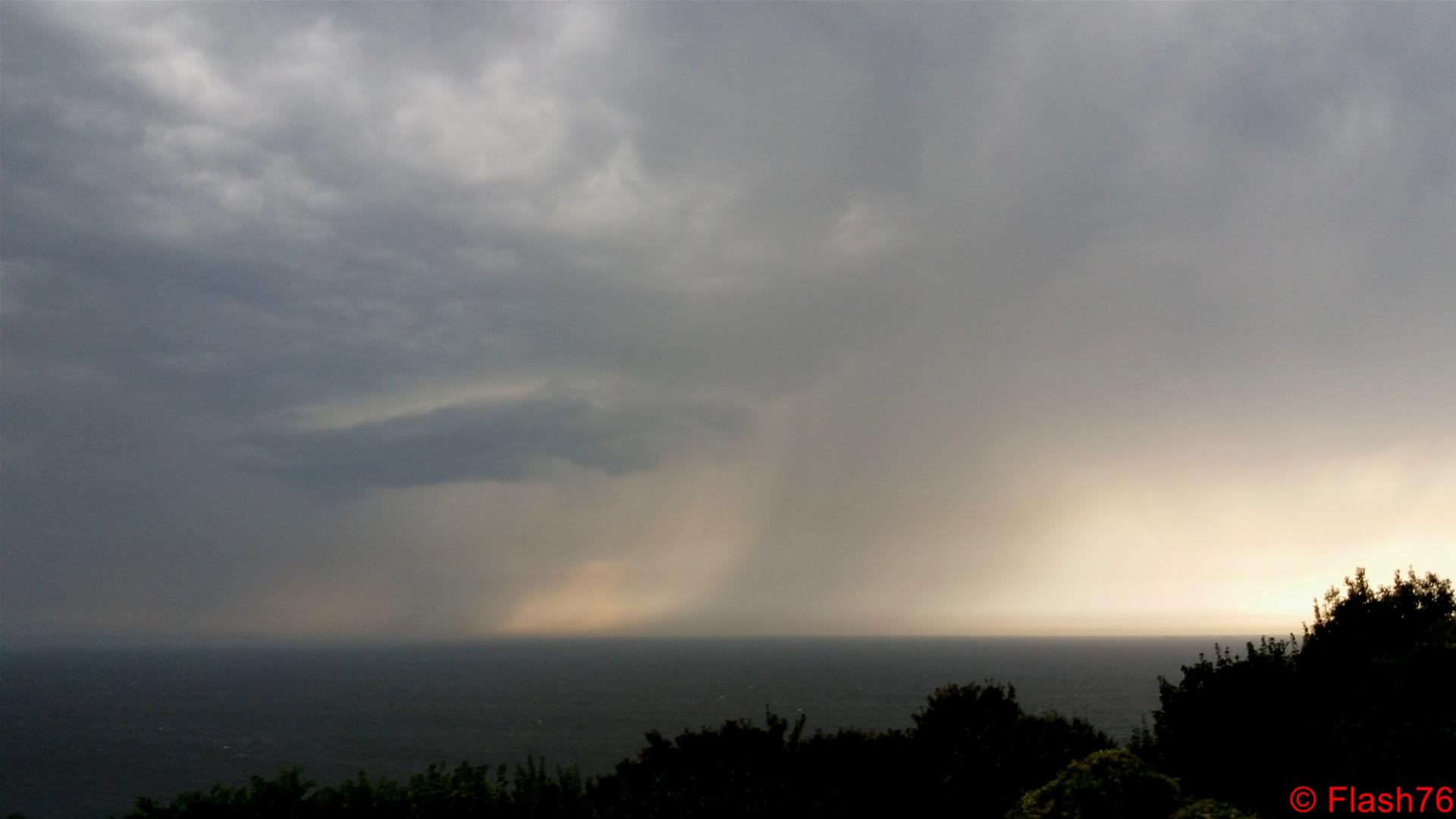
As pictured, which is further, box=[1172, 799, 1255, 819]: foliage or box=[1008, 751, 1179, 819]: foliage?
Result: box=[1008, 751, 1179, 819]: foliage

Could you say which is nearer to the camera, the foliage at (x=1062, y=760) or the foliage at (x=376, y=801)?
the foliage at (x=1062, y=760)

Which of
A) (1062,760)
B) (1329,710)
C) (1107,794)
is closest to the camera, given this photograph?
(1107,794)

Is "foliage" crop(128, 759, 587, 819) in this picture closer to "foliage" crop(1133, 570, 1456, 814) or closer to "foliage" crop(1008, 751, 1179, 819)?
"foliage" crop(1008, 751, 1179, 819)

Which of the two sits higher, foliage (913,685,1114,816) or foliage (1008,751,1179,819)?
foliage (1008,751,1179,819)

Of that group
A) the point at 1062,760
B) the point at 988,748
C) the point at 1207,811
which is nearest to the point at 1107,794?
the point at 1207,811

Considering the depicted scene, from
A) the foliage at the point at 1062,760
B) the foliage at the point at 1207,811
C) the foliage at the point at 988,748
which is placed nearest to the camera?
the foliage at the point at 1207,811

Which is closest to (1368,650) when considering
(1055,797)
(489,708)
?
(1055,797)

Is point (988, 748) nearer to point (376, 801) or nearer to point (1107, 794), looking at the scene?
point (1107, 794)

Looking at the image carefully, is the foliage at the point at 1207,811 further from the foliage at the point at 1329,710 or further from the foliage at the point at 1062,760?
the foliage at the point at 1329,710

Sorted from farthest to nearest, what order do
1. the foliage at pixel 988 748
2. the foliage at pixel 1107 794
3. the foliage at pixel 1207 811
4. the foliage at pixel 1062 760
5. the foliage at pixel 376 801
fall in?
the foliage at pixel 988 748 → the foliage at pixel 376 801 → the foliage at pixel 1062 760 → the foliage at pixel 1107 794 → the foliage at pixel 1207 811

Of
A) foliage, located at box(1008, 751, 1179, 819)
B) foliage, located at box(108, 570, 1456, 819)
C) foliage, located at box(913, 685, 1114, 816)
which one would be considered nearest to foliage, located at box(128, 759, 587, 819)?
foliage, located at box(108, 570, 1456, 819)

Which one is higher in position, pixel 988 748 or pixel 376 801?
pixel 376 801

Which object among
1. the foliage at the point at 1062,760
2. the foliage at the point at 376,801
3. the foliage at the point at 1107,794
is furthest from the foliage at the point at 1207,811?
the foliage at the point at 376,801

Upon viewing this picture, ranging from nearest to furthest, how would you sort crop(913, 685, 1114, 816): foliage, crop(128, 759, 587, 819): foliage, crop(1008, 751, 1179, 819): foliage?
crop(1008, 751, 1179, 819): foliage, crop(128, 759, 587, 819): foliage, crop(913, 685, 1114, 816): foliage
